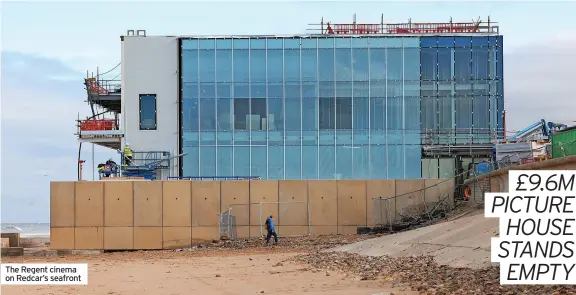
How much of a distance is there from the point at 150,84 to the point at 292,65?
914 cm

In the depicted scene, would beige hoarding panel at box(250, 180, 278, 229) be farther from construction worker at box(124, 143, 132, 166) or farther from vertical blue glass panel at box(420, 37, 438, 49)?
vertical blue glass panel at box(420, 37, 438, 49)

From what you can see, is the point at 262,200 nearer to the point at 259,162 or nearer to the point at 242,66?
the point at 259,162

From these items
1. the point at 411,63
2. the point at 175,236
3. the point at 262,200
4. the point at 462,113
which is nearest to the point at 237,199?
the point at 262,200

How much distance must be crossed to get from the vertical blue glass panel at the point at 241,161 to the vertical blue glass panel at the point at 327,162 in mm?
4469

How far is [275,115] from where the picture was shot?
5534 centimetres

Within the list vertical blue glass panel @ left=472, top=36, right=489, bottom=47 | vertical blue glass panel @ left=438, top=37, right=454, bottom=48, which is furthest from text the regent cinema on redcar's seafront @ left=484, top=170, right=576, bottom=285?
vertical blue glass panel @ left=472, top=36, right=489, bottom=47

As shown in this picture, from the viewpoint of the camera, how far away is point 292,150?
55062 millimetres

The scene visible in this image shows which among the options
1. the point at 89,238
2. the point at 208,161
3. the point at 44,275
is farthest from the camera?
the point at 208,161

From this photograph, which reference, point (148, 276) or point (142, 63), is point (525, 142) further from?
point (142, 63)

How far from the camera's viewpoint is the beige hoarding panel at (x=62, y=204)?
42.6m

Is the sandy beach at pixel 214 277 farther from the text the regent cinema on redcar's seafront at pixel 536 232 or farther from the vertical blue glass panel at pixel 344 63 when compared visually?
the vertical blue glass panel at pixel 344 63

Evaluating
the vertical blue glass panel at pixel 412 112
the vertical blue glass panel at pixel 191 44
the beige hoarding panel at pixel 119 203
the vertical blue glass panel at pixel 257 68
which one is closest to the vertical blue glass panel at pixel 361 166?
the vertical blue glass panel at pixel 412 112

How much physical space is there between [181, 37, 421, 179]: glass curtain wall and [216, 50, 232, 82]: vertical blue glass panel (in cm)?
6

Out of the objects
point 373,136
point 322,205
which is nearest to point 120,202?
point 322,205
